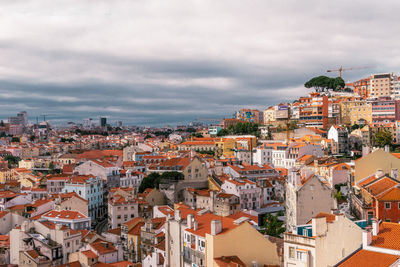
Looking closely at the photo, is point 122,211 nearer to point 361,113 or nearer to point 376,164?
point 376,164

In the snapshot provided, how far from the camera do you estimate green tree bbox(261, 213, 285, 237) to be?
164 ft

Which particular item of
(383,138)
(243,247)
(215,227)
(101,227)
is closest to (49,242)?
(101,227)

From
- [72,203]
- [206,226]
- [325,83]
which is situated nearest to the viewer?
[206,226]

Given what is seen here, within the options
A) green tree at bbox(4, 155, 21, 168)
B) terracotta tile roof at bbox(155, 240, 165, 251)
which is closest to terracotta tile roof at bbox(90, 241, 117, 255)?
terracotta tile roof at bbox(155, 240, 165, 251)

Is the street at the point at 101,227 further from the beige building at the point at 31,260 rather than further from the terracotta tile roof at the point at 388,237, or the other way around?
the terracotta tile roof at the point at 388,237

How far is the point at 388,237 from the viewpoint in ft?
75.1

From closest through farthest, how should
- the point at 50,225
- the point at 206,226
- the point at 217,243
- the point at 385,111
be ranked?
the point at 217,243
the point at 206,226
the point at 50,225
the point at 385,111

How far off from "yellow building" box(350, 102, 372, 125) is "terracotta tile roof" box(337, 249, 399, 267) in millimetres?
102715

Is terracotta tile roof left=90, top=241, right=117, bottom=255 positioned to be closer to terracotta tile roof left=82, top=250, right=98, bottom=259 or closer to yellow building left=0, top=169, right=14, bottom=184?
terracotta tile roof left=82, top=250, right=98, bottom=259

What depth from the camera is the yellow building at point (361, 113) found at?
4727 inches

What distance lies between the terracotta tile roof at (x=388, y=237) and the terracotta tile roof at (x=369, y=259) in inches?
22.7

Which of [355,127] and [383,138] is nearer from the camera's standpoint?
[383,138]

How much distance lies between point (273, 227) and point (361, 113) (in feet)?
263

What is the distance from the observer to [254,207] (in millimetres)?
65438
